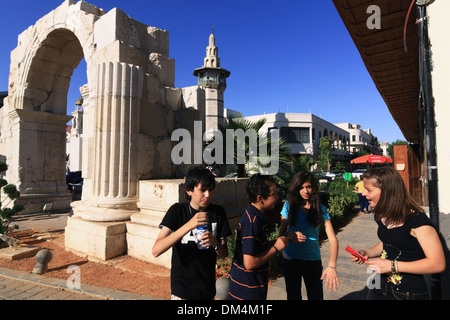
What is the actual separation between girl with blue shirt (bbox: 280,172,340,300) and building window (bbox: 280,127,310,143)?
3500cm

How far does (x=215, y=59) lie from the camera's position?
38094mm

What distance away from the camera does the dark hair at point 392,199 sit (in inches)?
64.9

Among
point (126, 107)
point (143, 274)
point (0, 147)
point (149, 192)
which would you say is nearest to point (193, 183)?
point (143, 274)

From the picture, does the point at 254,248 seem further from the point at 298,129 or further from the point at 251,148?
the point at 298,129

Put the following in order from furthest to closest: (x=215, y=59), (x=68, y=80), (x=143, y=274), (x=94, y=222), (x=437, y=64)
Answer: (x=215, y=59) < (x=68, y=80) < (x=94, y=222) < (x=143, y=274) < (x=437, y=64)

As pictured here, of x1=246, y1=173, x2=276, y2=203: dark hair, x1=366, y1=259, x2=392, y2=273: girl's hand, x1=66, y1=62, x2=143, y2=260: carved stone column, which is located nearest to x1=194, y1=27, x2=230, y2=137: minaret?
x1=66, y1=62, x2=143, y2=260: carved stone column

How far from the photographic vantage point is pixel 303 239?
2.10 metres

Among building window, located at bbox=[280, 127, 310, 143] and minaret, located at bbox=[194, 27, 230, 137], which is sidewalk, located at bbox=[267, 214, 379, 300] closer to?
building window, located at bbox=[280, 127, 310, 143]

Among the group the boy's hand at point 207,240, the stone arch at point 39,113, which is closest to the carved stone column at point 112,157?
Result: the boy's hand at point 207,240

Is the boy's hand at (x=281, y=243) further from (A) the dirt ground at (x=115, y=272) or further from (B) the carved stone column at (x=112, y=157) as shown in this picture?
(B) the carved stone column at (x=112, y=157)

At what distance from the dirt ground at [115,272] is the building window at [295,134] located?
112 feet

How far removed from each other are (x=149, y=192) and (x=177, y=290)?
116 inches

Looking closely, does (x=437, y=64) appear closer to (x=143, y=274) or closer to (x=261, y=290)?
(x=261, y=290)

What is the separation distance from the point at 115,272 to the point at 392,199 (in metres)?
3.84
